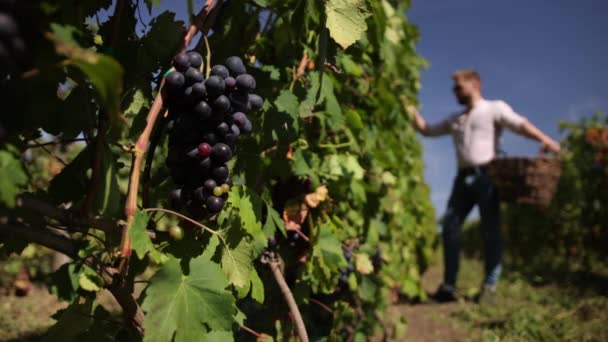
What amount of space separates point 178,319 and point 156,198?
2.41 ft

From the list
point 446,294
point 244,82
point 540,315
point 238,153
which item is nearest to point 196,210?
point 244,82

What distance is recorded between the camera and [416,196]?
532 centimetres

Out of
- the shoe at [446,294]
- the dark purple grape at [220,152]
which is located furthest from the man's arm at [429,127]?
the dark purple grape at [220,152]

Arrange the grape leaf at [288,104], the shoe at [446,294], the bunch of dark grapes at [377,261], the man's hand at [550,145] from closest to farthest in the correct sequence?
the grape leaf at [288,104]
the bunch of dark grapes at [377,261]
the man's hand at [550,145]
the shoe at [446,294]

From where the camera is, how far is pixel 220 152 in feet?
3.95

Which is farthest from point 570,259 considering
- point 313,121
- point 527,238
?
point 313,121

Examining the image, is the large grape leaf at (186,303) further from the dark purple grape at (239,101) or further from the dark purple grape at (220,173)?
the dark purple grape at (239,101)

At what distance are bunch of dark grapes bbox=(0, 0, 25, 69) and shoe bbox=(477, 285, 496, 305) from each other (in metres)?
4.81

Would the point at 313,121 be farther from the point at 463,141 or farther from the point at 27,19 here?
the point at 463,141

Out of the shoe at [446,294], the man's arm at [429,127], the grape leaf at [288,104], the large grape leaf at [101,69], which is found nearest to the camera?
the large grape leaf at [101,69]

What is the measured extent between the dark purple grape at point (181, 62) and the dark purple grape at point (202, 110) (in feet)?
0.33

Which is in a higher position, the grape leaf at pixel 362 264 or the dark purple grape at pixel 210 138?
the dark purple grape at pixel 210 138

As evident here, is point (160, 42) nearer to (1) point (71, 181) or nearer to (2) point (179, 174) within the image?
(2) point (179, 174)

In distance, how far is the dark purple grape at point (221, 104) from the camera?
3.81ft
